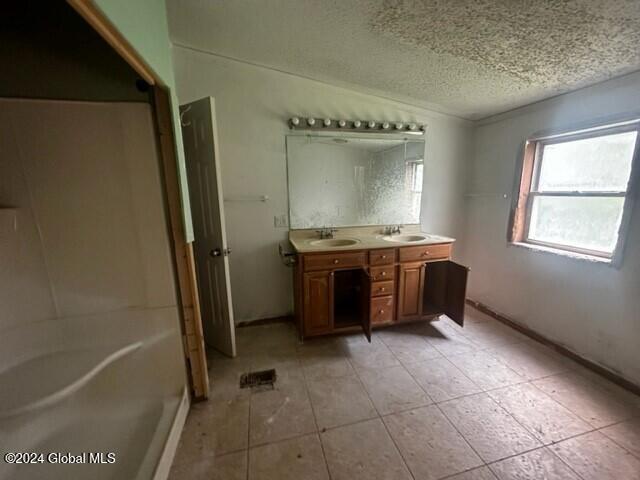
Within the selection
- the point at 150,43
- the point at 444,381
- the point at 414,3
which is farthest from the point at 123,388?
the point at 414,3

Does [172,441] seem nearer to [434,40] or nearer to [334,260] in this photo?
[334,260]

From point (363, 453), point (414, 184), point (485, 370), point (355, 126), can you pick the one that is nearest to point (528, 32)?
point (355, 126)

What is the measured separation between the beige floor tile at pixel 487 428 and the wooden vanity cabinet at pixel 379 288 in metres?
0.72

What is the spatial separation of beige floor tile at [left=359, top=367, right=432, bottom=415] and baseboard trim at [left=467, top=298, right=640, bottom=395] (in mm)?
1331

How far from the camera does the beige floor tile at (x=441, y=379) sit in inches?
66.9

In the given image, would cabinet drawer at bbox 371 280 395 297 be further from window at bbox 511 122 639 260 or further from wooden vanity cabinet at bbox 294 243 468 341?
window at bbox 511 122 639 260

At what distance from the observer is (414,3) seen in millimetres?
1240

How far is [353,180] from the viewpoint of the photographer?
102 inches

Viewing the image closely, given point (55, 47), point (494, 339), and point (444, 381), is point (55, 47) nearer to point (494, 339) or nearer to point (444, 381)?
point (444, 381)

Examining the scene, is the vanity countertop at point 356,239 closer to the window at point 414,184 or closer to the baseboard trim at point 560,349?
the window at point 414,184

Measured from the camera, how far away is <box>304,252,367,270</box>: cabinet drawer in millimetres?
2100

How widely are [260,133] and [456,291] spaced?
2257 mm

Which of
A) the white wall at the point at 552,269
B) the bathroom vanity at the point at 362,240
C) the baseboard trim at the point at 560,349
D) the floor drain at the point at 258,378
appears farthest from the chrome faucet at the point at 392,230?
the floor drain at the point at 258,378

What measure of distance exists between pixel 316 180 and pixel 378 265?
3.28 ft
